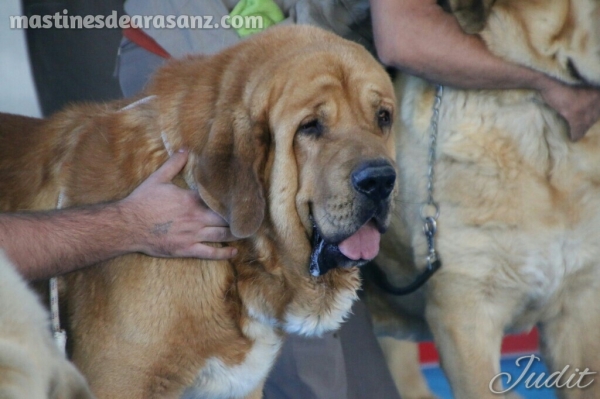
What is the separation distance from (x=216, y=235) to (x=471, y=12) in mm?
1108

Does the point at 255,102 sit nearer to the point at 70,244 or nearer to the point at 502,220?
the point at 70,244

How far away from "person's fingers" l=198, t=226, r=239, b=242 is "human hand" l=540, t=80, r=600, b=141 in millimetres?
1150

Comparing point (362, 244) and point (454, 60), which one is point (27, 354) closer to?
point (362, 244)

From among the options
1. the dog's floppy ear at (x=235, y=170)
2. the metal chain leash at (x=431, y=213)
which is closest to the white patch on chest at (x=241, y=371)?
the dog's floppy ear at (x=235, y=170)

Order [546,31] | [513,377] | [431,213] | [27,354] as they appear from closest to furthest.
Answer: [27,354] → [546,31] → [431,213] → [513,377]

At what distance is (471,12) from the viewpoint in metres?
2.62

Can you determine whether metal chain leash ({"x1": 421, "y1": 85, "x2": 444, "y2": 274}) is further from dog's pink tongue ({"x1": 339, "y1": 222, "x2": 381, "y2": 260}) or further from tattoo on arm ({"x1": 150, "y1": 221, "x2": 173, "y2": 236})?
tattoo on arm ({"x1": 150, "y1": 221, "x2": 173, "y2": 236})

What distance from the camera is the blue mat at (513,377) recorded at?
300 cm

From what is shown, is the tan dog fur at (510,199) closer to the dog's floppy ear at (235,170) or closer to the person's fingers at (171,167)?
the dog's floppy ear at (235,170)

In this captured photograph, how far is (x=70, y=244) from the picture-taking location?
2.23 meters

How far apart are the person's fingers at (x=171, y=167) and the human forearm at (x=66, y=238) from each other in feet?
0.47

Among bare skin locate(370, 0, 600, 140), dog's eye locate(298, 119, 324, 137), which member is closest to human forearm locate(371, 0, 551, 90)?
bare skin locate(370, 0, 600, 140)

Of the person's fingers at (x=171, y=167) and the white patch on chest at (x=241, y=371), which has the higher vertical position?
the person's fingers at (x=171, y=167)

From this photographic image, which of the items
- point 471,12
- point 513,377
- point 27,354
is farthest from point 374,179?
point 513,377
